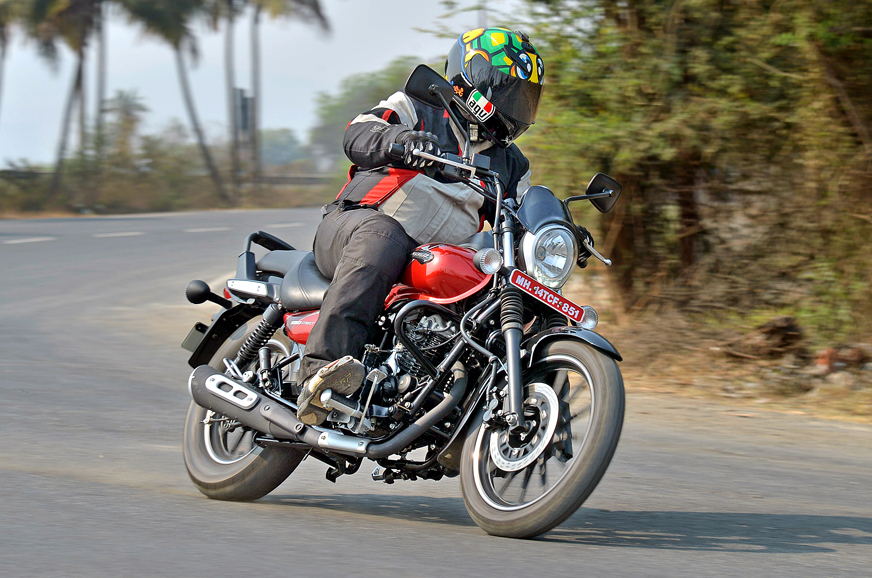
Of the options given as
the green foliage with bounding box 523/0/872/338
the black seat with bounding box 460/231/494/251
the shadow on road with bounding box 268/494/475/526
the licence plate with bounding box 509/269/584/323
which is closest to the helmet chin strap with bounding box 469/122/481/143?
the black seat with bounding box 460/231/494/251

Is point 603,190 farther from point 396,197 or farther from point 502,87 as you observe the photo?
point 396,197

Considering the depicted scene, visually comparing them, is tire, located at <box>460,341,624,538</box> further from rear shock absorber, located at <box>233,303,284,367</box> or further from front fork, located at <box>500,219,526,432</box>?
rear shock absorber, located at <box>233,303,284,367</box>

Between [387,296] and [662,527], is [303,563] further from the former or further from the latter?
[662,527]

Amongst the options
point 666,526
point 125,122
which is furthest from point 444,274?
point 125,122

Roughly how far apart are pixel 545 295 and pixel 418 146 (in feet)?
2.33

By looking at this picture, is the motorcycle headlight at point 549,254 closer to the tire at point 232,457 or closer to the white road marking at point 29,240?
the tire at point 232,457

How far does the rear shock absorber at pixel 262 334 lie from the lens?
15.8 ft

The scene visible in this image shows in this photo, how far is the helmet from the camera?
4.24 m

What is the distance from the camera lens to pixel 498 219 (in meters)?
4.03

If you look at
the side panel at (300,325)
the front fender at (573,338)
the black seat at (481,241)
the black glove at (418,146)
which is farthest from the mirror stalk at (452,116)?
the side panel at (300,325)

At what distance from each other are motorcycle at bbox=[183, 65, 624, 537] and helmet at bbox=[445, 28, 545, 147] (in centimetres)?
23

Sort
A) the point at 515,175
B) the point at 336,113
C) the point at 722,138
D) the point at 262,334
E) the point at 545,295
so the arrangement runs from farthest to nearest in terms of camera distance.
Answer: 1. the point at 336,113
2. the point at 722,138
3. the point at 262,334
4. the point at 515,175
5. the point at 545,295

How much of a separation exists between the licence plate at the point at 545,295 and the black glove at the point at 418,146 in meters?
0.52

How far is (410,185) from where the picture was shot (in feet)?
14.1
